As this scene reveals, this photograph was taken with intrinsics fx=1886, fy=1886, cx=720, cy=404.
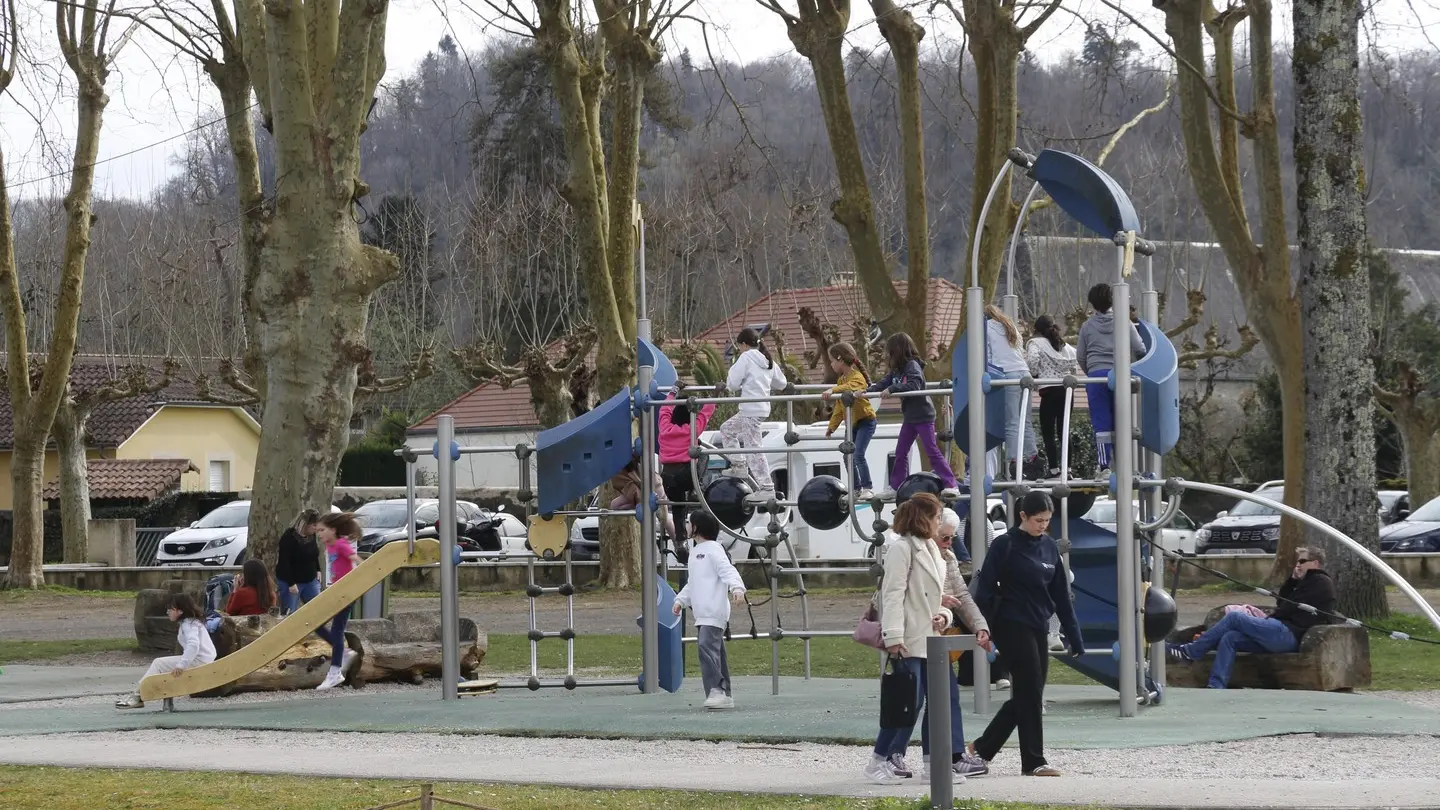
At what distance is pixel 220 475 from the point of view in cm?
5891

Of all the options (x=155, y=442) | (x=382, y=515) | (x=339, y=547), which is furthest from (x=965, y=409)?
(x=155, y=442)

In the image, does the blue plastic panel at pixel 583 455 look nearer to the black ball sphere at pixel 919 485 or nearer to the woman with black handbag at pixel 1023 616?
the black ball sphere at pixel 919 485

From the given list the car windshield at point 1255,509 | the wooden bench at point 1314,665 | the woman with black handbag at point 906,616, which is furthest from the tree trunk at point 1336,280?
the car windshield at point 1255,509

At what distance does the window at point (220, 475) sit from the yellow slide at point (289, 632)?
1772 inches

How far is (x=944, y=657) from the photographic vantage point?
8.42 m

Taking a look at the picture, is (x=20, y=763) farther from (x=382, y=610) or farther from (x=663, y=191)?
(x=663, y=191)

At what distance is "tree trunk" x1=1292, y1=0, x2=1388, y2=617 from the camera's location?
20.0 metres

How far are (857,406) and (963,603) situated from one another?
4.54m

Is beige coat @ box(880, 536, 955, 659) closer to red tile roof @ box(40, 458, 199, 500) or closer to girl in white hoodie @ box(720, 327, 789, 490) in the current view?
Result: girl in white hoodie @ box(720, 327, 789, 490)

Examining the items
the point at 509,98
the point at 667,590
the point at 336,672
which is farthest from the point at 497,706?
the point at 509,98

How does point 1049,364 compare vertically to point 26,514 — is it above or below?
above

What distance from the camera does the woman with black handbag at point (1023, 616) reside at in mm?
9648

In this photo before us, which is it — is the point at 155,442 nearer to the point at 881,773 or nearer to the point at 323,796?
the point at 323,796

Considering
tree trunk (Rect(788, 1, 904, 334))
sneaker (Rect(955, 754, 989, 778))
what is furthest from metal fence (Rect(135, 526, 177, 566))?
sneaker (Rect(955, 754, 989, 778))
